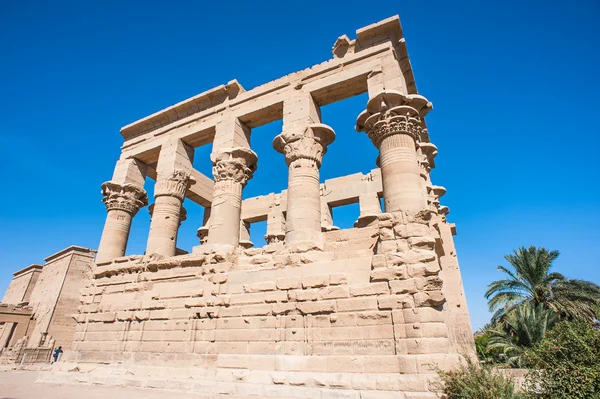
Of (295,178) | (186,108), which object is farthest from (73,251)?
(295,178)

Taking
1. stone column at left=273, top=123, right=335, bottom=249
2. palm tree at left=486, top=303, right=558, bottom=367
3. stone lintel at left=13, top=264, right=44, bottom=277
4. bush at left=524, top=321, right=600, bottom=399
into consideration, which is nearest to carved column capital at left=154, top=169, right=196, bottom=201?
stone column at left=273, top=123, right=335, bottom=249

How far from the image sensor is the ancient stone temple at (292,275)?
6250mm

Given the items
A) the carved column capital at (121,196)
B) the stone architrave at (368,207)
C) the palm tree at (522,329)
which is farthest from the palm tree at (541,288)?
the carved column capital at (121,196)

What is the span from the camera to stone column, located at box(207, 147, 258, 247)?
370 inches

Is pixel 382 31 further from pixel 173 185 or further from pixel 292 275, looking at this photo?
pixel 173 185

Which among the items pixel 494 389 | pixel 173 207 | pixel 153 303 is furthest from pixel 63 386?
pixel 494 389

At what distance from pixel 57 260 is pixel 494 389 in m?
28.6

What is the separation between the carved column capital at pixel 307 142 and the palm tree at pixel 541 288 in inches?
567

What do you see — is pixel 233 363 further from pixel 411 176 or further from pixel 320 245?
pixel 411 176

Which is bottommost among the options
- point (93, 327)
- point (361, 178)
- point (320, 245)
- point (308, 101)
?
point (93, 327)

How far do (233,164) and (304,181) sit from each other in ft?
8.67

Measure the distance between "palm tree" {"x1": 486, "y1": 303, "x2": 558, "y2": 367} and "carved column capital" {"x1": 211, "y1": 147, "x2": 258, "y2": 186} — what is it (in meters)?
12.4

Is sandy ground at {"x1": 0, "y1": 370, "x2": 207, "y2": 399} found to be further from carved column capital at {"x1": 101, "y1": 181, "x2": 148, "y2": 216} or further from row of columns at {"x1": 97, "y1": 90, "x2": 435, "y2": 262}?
carved column capital at {"x1": 101, "y1": 181, "x2": 148, "y2": 216}

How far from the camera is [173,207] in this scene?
11.1m
